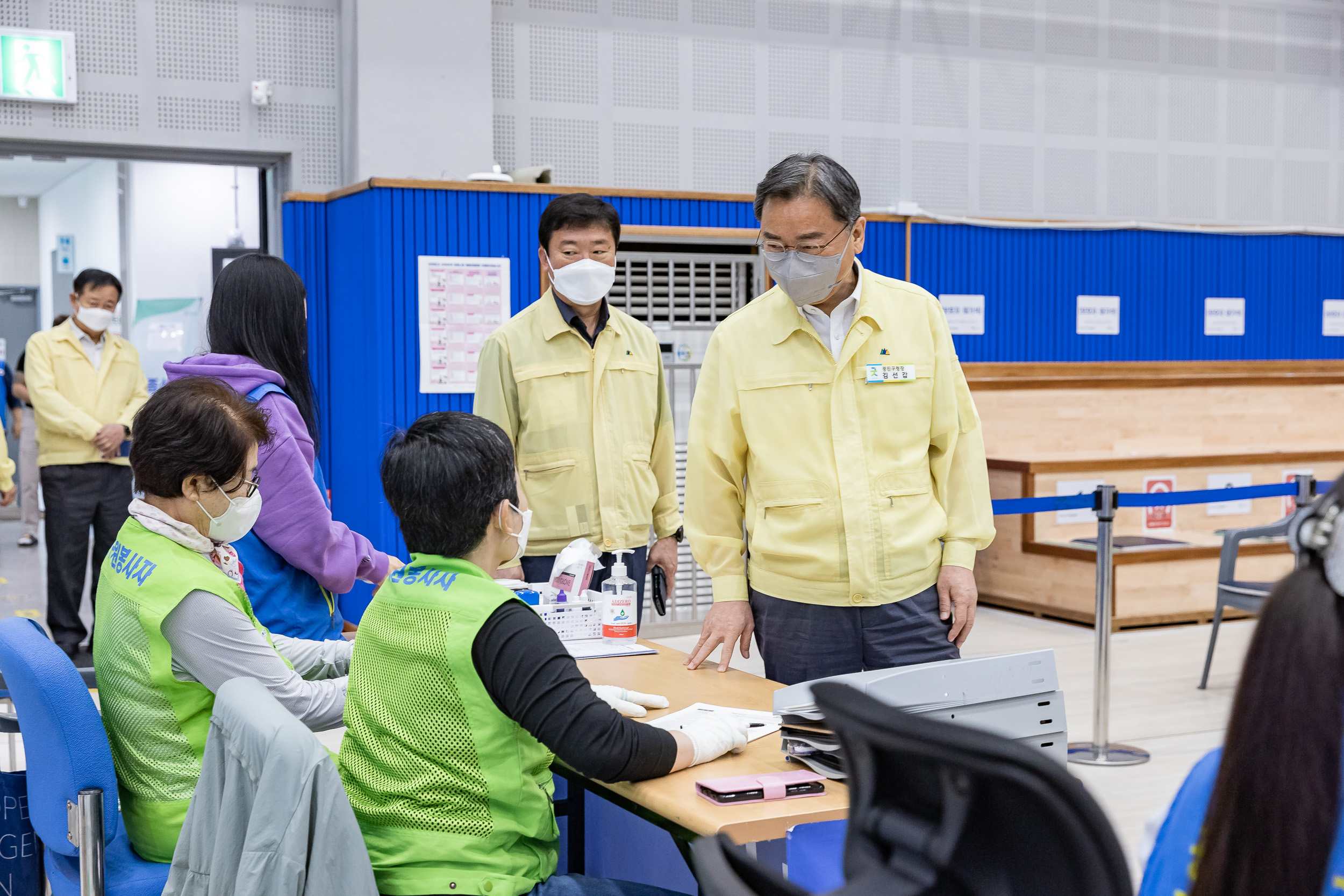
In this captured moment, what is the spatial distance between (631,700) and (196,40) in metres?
5.61

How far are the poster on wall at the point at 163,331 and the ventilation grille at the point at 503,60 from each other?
339 centimetres

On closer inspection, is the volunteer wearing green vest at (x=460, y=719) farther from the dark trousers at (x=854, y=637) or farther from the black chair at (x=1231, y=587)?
the black chair at (x=1231, y=587)

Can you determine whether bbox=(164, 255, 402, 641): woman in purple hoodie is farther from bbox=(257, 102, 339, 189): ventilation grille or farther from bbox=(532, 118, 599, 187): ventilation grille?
bbox=(532, 118, 599, 187): ventilation grille

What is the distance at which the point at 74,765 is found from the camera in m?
1.95

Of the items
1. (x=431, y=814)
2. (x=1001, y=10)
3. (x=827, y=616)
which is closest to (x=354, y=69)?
(x=1001, y=10)

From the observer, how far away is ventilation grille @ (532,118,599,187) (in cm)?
727

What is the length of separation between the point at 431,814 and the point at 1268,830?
130cm

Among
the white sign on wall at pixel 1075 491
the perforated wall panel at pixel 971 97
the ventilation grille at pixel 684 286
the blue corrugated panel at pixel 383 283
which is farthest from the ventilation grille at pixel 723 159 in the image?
the white sign on wall at pixel 1075 491

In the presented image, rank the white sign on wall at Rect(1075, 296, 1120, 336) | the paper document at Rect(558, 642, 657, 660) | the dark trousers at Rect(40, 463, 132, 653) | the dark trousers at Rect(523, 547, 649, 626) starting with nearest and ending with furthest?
the paper document at Rect(558, 642, 657, 660), the dark trousers at Rect(523, 547, 649, 626), the dark trousers at Rect(40, 463, 132, 653), the white sign on wall at Rect(1075, 296, 1120, 336)

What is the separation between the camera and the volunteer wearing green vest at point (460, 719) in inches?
69.9

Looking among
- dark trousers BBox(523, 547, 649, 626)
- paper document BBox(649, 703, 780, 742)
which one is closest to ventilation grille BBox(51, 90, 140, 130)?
dark trousers BBox(523, 547, 649, 626)

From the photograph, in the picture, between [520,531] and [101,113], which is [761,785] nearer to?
[520,531]

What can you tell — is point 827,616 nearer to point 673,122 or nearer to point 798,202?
point 798,202

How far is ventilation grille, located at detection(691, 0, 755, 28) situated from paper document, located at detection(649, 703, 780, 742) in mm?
6158
